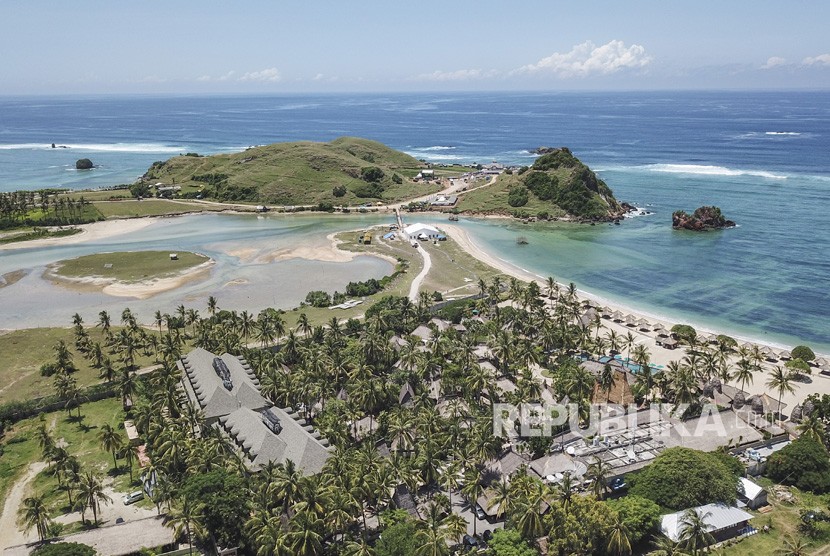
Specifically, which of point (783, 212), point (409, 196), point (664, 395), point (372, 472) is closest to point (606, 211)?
point (783, 212)

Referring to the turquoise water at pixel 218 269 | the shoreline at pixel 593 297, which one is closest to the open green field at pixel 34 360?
the turquoise water at pixel 218 269

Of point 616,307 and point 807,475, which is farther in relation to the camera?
point 616,307

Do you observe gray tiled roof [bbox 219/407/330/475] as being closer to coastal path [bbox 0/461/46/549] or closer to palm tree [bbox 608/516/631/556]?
coastal path [bbox 0/461/46/549]

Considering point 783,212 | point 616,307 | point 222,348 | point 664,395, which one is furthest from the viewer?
point 783,212

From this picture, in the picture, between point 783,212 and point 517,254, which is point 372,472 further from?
point 783,212

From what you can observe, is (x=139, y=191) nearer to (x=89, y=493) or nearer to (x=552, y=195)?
(x=552, y=195)

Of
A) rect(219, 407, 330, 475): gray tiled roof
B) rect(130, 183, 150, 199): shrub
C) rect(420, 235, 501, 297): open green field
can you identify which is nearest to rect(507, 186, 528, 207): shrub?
rect(420, 235, 501, 297): open green field

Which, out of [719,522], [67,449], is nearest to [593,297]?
[719,522]
